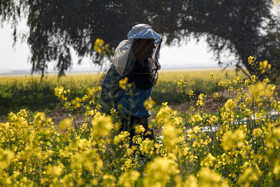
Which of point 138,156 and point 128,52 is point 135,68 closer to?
point 128,52

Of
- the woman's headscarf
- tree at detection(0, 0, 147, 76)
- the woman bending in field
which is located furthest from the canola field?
tree at detection(0, 0, 147, 76)

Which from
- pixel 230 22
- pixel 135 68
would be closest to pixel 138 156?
pixel 135 68

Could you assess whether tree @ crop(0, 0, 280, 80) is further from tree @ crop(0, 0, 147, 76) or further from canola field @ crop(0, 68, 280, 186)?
canola field @ crop(0, 68, 280, 186)

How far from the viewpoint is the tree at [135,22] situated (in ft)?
49.1

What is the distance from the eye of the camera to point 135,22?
15.2m

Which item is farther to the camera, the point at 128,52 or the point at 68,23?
the point at 68,23

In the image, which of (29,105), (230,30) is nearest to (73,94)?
(29,105)

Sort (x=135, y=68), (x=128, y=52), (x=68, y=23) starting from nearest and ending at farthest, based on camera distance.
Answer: (x=128, y=52) → (x=135, y=68) → (x=68, y=23)

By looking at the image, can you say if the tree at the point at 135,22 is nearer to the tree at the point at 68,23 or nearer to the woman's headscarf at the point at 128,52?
the tree at the point at 68,23

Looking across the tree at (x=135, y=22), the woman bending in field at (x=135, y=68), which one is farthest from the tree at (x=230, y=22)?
the woman bending in field at (x=135, y=68)

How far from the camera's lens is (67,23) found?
14703mm

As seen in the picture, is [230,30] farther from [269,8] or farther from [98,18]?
[98,18]

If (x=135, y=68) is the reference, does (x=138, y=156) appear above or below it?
below

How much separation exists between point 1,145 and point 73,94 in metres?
10.2
